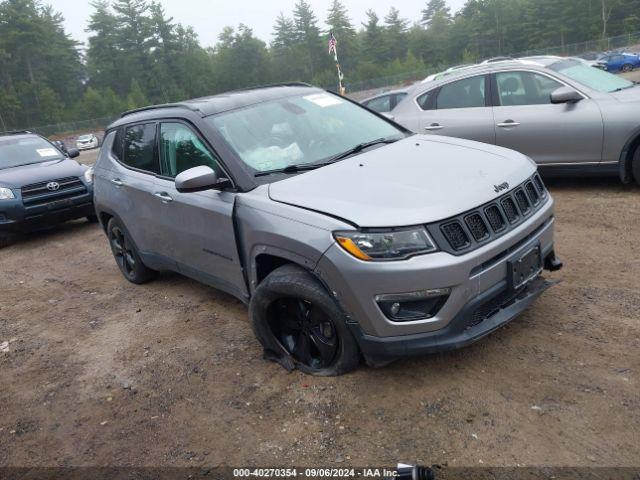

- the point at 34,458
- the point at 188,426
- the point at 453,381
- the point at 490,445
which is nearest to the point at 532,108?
the point at 453,381

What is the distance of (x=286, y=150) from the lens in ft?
13.0

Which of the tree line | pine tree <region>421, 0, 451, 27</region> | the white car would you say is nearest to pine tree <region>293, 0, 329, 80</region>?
the tree line

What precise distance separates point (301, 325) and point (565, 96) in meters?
4.46

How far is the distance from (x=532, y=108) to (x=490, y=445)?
493 cm

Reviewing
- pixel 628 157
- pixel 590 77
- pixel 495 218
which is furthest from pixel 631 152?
pixel 495 218

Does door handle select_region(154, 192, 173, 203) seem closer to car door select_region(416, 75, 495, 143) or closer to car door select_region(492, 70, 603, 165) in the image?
car door select_region(416, 75, 495, 143)

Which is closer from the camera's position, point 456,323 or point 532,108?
point 456,323

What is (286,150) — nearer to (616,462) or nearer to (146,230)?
(146,230)

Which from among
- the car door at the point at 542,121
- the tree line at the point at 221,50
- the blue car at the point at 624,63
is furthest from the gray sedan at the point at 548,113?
the tree line at the point at 221,50

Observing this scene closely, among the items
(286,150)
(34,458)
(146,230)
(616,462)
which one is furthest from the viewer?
(146,230)

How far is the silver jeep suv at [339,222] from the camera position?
2.99 meters

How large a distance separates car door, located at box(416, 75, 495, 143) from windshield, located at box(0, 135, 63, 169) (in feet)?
21.0

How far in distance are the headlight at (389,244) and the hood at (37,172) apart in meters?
7.10

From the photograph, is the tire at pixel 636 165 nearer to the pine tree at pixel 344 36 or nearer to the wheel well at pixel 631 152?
the wheel well at pixel 631 152
